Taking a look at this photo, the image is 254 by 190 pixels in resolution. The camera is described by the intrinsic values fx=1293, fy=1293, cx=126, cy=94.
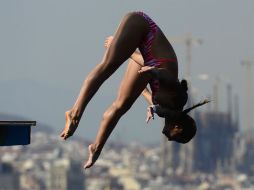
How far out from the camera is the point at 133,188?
404ft

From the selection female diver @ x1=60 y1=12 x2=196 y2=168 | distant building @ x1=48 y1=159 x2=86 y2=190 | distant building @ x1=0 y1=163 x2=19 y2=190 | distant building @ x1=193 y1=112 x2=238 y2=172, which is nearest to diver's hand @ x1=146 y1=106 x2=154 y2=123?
female diver @ x1=60 y1=12 x2=196 y2=168

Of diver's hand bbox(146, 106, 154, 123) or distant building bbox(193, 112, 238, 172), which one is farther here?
distant building bbox(193, 112, 238, 172)

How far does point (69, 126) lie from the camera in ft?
12.9

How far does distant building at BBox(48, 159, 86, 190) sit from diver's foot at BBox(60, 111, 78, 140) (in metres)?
111

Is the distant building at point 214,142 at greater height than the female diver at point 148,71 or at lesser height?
greater

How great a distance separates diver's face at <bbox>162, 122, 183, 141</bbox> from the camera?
4027mm

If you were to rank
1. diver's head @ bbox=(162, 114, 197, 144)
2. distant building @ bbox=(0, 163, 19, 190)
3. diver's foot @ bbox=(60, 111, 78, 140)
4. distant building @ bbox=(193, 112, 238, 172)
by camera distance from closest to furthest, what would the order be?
1. diver's foot @ bbox=(60, 111, 78, 140)
2. diver's head @ bbox=(162, 114, 197, 144)
3. distant building @ bbox=(0, 163, 19, 190)
4. distant building @ bbox=(193, 112, 238, 172)

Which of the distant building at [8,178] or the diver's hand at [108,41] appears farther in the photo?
the distant building at [8,178]

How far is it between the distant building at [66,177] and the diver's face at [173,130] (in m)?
111

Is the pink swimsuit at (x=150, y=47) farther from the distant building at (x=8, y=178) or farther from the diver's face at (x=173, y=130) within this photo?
the distant building at (x=8, y=178)

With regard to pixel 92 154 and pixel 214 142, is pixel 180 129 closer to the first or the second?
pixel 92 154

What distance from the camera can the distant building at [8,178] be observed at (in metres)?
102

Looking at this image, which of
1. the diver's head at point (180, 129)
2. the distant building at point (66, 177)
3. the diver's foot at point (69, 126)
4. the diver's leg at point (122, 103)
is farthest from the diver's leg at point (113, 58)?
the distant building at point (66, 177)

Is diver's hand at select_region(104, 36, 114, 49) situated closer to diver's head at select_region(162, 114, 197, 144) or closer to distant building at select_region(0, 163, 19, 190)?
diver's head at select_region(162, 114, 197, 144)
